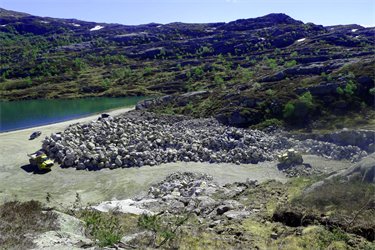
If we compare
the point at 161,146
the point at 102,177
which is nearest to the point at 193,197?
the point at 102,177

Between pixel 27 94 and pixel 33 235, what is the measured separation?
345 feet

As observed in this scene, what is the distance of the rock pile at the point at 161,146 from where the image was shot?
21812 millimetres

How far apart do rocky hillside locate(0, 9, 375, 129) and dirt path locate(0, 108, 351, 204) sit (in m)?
12.0

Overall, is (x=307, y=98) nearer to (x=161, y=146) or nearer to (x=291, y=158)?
(x=291, y=158)

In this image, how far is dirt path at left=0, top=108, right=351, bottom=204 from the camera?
56.2ft

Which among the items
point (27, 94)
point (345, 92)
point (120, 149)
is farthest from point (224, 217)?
point (27, 94)

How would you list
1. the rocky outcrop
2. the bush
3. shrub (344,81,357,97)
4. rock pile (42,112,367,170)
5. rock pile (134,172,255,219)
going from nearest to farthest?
the rocky outcrop
rock pile (134,172,255,219)
rock pile (42,112,367,170)
the bush
shrub (344,81,357,97)

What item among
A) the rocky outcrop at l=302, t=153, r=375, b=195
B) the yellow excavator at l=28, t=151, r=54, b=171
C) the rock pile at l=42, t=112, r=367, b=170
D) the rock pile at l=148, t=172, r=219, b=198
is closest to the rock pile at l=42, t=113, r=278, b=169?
the rock pile at l=42, t=112, r=367, b=170

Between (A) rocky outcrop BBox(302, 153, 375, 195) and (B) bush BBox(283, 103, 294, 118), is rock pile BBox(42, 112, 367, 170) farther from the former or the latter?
(A) rocky outcrop BBox(302, 153, 375, 195)

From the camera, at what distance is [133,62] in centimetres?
15275

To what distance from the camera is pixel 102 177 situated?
19734mm

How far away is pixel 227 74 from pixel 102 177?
306 feet

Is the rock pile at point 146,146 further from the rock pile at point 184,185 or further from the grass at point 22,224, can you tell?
the grass at point 22,224

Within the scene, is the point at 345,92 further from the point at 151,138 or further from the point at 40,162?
the point at 40,162
